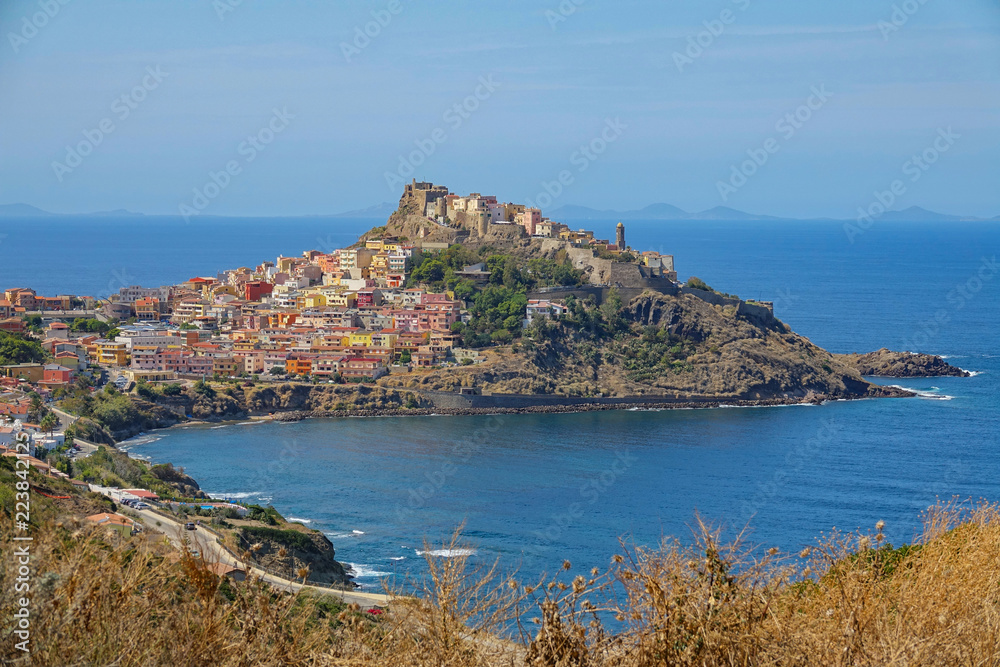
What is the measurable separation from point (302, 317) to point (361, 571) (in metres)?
19.9

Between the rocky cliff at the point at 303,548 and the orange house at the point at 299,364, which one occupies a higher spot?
the orange house at the point at 299,364

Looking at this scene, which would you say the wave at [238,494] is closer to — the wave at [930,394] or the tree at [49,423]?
the tree at [49,423]

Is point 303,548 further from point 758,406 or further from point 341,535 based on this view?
point 758,406

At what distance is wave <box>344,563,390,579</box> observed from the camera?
1583 cm

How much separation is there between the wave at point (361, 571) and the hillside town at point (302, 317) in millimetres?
10705

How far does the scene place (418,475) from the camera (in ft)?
74.1

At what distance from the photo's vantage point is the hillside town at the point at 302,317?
30922mm

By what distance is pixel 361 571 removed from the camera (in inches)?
632

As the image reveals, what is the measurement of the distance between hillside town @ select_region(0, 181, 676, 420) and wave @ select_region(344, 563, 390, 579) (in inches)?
421

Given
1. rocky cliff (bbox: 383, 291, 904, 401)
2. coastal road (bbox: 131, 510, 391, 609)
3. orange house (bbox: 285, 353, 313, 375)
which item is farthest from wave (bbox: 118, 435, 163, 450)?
coastal road (bbox: 131, 510, 391, 609)

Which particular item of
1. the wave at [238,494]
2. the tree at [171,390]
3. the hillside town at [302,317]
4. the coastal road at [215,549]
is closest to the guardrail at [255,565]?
the coastal road at [215,549]

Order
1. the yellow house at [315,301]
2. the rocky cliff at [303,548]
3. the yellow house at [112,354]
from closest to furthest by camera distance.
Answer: the rocky cliff at [303,548]
the yellow house at [112,354]
the yellow house at [315,301]

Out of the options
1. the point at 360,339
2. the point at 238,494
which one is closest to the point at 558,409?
the point at 360,339

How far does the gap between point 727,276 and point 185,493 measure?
49832mm
